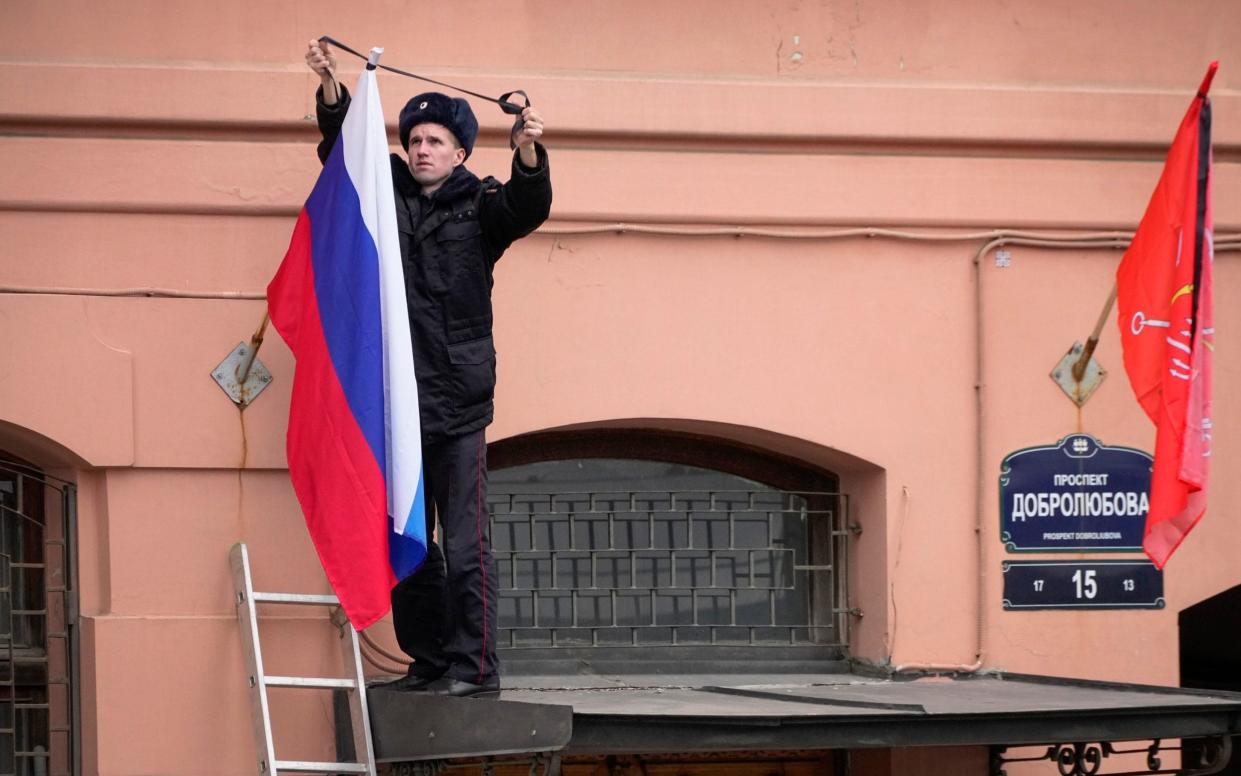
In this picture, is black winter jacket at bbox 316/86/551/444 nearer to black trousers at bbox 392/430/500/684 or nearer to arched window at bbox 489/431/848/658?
black trousers at bbox 392/430/500/684

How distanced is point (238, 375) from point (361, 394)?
2.52ft

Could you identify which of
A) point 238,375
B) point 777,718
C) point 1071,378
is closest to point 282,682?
point 238,375

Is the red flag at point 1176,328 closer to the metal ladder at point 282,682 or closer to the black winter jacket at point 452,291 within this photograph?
the black winter jacket at point 452,291


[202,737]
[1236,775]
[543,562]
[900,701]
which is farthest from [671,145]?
[1236,775]

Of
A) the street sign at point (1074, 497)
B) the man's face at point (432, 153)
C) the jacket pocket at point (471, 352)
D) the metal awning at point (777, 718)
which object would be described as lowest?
the metal awning at point (777, 718)

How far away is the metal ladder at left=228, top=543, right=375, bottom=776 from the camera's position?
197 inches

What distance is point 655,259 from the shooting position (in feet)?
18.9

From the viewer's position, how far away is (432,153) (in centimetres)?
507

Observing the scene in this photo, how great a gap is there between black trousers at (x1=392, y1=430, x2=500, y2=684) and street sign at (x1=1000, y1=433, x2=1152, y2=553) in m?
1.87

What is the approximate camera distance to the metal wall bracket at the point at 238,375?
215 inches

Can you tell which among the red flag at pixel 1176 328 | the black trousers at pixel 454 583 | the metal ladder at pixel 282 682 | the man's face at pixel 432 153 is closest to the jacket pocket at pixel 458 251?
the man's face at pixel 432 153

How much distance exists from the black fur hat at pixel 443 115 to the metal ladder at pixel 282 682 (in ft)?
4.44

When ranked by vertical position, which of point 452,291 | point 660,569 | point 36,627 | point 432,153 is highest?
point 432,153

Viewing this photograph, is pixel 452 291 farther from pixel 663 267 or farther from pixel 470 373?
pixel 663 267
